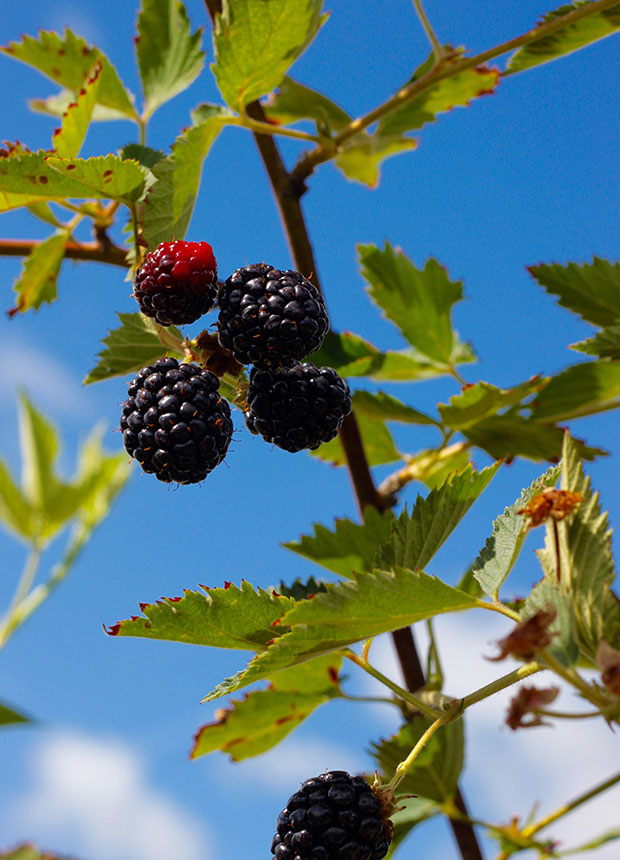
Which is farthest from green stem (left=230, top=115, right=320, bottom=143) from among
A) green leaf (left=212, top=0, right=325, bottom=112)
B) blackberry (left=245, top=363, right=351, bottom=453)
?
blackberry (left=245, top=363, right=351, bottom=453)

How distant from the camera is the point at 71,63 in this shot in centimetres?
196

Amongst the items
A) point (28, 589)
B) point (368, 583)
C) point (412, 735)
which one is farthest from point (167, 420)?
point (28, 589)

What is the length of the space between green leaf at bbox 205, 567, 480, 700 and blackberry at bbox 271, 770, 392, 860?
17 centimetres

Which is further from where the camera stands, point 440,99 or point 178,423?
point 440,99

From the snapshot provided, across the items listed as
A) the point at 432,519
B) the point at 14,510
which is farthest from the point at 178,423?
the point at 14,510

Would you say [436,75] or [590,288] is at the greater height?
[436,75]

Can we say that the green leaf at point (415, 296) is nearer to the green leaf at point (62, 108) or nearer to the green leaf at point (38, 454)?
the green leaf at point (62, 108)

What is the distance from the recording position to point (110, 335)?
1.37m

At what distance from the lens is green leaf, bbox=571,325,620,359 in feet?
5.62

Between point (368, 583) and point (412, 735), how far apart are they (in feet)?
2.56

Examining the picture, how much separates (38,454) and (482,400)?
2.49 metres

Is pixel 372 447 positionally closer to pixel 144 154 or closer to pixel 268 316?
pixel 144 154

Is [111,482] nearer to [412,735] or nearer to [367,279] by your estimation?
[367,279]

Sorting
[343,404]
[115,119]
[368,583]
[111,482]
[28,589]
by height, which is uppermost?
[111,482]
